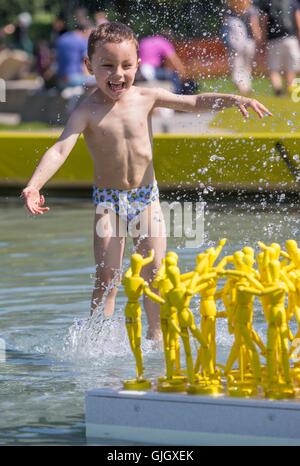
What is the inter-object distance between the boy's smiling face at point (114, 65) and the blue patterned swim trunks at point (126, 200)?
0.47 metres

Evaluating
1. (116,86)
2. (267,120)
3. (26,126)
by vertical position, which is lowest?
(116,86)

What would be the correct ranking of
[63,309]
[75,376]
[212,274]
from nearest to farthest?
[212,274] < [75,376] < [63,309]

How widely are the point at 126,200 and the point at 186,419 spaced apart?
1869 mm

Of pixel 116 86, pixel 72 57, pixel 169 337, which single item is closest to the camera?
pixel 169 337

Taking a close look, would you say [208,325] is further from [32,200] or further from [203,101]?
[203,101]

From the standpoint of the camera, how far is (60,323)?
21.6 ft

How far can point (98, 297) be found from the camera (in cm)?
605

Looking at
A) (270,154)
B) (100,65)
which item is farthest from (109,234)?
(270,154)

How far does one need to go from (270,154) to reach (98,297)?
4665 mm

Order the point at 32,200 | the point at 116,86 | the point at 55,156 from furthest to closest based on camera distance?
the point at 116,86
the point at 55,156
the point at 32,200

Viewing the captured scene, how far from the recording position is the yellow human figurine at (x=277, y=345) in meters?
4.20

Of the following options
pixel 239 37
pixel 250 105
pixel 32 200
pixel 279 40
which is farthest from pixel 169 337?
pixel 279 40

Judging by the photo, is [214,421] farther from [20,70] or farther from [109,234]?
[20,70]

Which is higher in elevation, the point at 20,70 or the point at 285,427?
the point at 20,70
